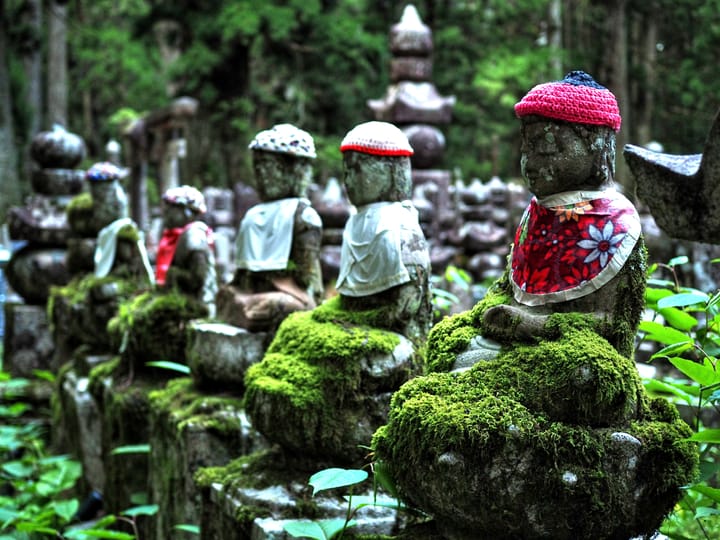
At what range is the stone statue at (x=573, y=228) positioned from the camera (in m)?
2.50

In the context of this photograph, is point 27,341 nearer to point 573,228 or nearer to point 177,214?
point 177,214

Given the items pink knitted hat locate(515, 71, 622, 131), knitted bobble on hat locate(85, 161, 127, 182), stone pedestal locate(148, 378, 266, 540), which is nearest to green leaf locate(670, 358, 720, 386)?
pink knitted hat locate(515, 71, 622, 131)

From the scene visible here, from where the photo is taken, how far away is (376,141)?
3494 millimetres

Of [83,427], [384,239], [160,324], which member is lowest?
[83,427]

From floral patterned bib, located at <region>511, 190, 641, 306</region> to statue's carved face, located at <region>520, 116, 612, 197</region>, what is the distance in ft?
0.12

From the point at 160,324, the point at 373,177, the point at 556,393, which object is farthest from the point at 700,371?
the point at 160,324

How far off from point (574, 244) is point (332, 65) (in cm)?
1562

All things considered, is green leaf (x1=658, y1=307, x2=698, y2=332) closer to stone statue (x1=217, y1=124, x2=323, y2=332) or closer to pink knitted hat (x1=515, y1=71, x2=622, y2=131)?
pink knitted hat (x1=515, y1=71, x2=622, y2=131)

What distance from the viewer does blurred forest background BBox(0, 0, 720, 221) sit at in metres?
15.7

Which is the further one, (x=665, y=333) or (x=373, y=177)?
(x=373, y=177)

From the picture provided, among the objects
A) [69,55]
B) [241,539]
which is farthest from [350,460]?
[69,55]

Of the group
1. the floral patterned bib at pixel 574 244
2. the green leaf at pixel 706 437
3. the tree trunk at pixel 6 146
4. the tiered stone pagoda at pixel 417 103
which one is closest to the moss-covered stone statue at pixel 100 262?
the floral patterned bib at pixel 574 244

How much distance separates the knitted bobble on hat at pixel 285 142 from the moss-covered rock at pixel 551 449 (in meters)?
2.14

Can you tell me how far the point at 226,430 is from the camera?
424cm
